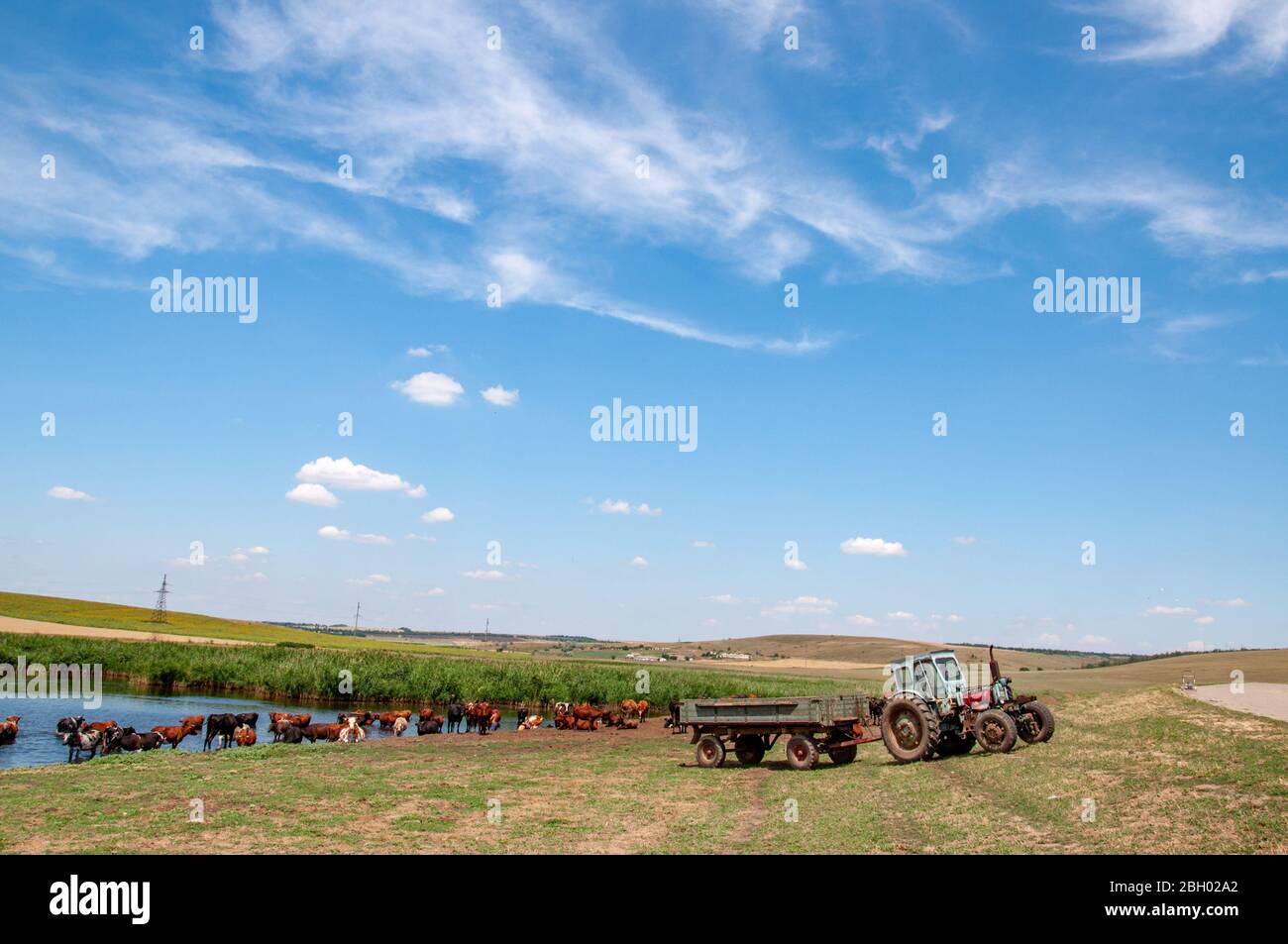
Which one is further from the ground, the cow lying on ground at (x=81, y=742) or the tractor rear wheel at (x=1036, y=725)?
the tractor rear wheel at (x=1036, y=725)

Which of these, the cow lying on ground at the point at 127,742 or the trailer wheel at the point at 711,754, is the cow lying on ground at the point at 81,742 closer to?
the cow lying on ground at the point at 127,742

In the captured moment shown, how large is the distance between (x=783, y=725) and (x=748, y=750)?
2.17 metres

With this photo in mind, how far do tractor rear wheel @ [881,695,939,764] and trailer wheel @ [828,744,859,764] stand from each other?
4.65 feet

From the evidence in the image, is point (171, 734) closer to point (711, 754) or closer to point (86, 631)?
point (711, 754)

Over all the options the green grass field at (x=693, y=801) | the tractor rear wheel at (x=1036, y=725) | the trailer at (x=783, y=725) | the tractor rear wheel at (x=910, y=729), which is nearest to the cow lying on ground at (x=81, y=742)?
the green grass field at (x=693, y=801)

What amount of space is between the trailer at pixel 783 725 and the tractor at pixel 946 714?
1.35 metres

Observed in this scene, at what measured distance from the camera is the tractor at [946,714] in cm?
2070

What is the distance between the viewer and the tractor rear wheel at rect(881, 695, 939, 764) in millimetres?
20608

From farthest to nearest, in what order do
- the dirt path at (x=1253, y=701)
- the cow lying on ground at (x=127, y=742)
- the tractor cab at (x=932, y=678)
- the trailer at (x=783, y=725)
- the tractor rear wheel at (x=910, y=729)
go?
the cow lying on ground at (x=127, y=742) < the dirt path at (x=1253, y=701) < the trailer at (x=783, y=725) < the tractor cab at (x=932, y=678) < the tractor rear wheel at (x=910, y=729)

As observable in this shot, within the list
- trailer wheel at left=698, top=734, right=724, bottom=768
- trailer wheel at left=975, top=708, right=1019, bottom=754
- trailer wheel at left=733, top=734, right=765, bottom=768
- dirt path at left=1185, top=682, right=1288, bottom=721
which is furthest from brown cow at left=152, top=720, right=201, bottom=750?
dirt path at left=1185, top=682, right=1288, bottom=721

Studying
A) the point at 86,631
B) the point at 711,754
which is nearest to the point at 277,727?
the point at 711,754

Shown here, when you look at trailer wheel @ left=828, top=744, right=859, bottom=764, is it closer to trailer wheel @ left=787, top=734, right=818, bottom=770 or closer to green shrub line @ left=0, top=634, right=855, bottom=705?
trailer wheel @ left=787, top=734, right=818, bottom=770
